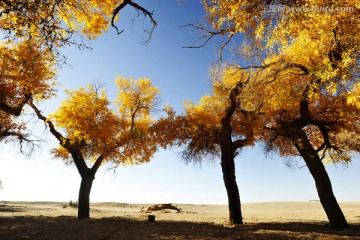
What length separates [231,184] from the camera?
1762 centimetres

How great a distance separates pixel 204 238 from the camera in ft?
38.6

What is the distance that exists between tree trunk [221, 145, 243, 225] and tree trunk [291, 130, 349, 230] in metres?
3.97

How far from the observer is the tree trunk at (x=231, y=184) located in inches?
679

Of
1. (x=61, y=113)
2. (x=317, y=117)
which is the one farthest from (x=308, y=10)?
(x=61, y=113)

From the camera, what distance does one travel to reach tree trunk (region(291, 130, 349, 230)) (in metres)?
15.2

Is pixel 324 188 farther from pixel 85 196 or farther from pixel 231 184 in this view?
pixel 85 196

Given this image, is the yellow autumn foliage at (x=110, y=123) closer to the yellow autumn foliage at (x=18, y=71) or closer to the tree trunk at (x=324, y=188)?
the yellow autumn foliage at (x=18, y=71)

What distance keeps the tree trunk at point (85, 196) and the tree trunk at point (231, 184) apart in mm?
9201

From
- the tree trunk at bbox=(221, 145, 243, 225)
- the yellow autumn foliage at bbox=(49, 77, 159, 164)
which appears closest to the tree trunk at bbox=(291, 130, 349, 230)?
the tree trunk at bbox=(221, 145, 243, 225)

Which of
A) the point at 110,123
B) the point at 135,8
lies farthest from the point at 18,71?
the point at 135,8

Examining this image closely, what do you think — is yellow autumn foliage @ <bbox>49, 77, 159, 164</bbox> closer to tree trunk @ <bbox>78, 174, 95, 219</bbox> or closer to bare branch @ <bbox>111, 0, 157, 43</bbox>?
tree trunk @ <bbox>78, 174, 95, 219</bbox>

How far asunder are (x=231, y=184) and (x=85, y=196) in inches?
385

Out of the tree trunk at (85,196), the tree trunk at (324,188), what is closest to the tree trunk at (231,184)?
the tree trunk at (324,188)

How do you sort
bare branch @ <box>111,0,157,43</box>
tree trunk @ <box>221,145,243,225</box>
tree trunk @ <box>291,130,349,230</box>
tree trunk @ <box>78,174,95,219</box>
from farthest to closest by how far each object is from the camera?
tree trunk @ <box>78,174,95,219</box> → tree trunk @ <box>221,145,243,225</box> → tree trunk @ <box>291,130,349,230</box> → bare branch @ <box>111,0,157,43</box>
